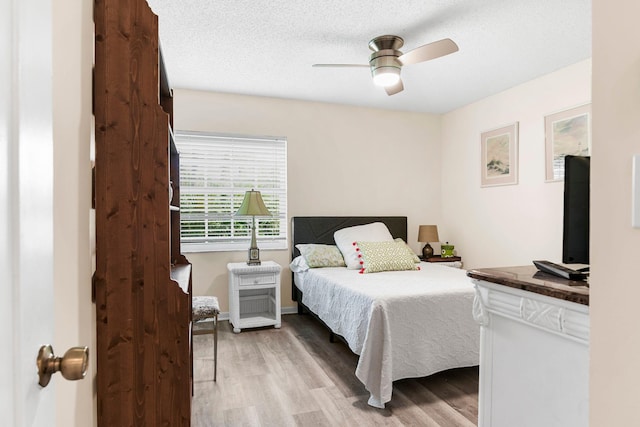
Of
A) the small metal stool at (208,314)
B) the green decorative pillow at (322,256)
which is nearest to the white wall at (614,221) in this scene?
the small metal stool at (208,314)

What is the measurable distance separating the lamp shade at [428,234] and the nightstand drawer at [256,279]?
6.40 feet

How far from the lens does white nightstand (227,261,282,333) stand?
3750 millimetres

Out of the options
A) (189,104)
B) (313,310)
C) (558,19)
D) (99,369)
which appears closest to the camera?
(99,369)

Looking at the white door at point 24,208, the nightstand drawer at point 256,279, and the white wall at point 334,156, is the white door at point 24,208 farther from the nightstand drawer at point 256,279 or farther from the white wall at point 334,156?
the white wall at point 334,156

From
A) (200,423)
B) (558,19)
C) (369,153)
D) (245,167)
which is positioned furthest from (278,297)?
(558,19)

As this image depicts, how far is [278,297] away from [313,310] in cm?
44

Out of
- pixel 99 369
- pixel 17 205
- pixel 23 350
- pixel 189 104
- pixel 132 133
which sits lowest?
pixel 99 369

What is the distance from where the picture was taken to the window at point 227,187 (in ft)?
13.4

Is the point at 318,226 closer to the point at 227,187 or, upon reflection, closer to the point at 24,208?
the point at 227,187

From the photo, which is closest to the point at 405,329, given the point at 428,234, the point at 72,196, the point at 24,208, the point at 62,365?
the point at 72,196

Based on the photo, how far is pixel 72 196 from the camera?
1225 millimetres

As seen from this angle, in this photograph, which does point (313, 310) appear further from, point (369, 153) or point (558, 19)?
point (558, 19)

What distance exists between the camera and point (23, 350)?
522 millimetres

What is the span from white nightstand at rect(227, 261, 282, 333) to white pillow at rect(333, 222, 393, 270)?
0.73m
